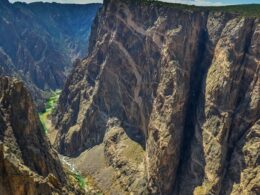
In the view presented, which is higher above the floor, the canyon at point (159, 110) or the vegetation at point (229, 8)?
the vegetation at point (229, 8)

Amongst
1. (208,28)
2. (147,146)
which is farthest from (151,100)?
(208,28)

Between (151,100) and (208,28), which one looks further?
(151,100)

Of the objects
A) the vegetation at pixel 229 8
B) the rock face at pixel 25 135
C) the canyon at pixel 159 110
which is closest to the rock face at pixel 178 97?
the canyon at pixel 159 110

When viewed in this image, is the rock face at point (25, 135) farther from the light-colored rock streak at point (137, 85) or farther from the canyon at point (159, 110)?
the light-colored rock streak at point (137, 85)

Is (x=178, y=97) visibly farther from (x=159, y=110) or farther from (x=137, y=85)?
(x=137, y=85)

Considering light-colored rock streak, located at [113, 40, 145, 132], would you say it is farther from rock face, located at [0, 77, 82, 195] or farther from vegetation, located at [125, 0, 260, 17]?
rock face, located at [0, 77, 82, 195]

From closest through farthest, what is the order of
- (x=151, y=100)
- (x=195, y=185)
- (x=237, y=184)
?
(x=237, y=184) < (x=195, y=185) < (x=151, y=100)

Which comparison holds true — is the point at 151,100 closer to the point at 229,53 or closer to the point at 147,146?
the point at 147,146
